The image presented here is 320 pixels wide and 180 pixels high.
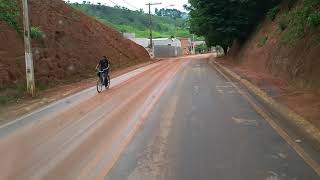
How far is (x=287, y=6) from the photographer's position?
32594 millimetres

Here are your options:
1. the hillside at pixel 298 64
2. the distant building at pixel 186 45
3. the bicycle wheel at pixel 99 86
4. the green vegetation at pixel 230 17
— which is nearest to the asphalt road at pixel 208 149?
the hillside at pixel 298 64

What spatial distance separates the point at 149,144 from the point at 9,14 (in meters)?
21.6

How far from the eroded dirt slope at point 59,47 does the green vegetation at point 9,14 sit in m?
0.44

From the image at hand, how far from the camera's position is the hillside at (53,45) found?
26.0 metres

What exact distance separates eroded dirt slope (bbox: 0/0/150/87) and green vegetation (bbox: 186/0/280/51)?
882cm

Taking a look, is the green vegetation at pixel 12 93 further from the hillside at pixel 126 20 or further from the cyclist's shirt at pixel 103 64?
the hillside at pixel 126 20

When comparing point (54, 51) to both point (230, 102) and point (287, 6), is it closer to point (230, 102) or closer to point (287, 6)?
point (287, 6)

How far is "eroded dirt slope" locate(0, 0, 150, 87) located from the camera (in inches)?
1038

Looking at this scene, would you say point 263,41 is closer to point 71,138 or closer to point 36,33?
point 36,33

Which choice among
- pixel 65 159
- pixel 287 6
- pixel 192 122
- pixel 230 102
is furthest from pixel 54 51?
pixel 65 159

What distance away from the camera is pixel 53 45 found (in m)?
33.6

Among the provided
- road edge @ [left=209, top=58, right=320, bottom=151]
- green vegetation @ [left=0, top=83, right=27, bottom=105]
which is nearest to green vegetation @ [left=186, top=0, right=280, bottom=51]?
green vegetation @ [left=0, top=83, right=27, bottom=105]

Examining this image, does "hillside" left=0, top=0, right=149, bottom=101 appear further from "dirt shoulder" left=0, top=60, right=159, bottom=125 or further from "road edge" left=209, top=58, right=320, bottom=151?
"road edge" left=209, top=58, right=320, bottom=151

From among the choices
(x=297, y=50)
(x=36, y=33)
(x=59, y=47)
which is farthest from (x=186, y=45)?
(x=297, y=50)
